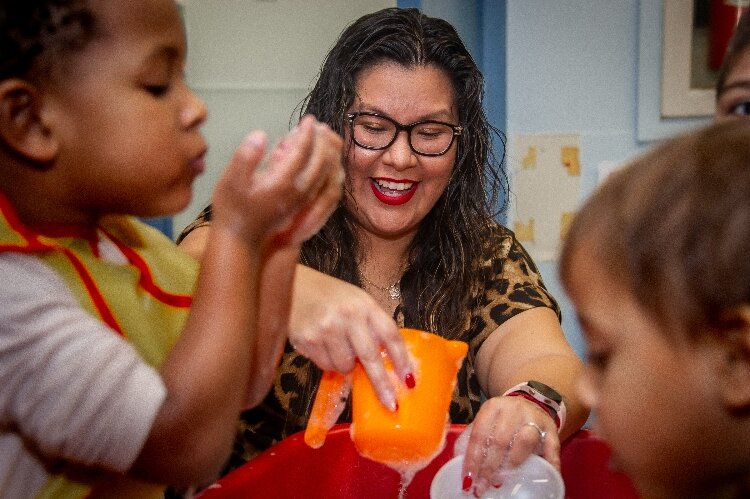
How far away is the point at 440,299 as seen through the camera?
47.5 inches

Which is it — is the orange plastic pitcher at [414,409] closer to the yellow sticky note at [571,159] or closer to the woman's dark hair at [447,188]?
the woman's dark hair at [447,188]

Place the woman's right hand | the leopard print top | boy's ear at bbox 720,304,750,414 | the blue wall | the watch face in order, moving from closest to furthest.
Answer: boy's ear at bbox 720,304,750,414, the woman's right hand, the watch face, the leopard print top, the blue wall

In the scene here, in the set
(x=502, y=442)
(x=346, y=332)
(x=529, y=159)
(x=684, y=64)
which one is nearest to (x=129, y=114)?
(x=346, y=332)

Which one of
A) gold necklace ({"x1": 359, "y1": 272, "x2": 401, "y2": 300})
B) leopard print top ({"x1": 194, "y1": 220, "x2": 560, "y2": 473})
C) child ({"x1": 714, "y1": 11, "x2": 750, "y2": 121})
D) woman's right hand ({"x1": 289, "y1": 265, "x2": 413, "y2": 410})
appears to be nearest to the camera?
woman's right hand ({"x1": 289, "y1": 265, "x2": 413, "y2": 410})

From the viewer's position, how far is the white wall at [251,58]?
6.52ft

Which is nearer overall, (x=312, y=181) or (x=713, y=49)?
(x=312, y=181)

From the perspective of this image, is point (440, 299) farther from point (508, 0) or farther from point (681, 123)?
point (681, 123)

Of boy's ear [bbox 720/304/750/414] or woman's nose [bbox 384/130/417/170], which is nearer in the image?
boy's ear [bbox 720/304/750/414]

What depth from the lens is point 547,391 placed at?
36.2 inches

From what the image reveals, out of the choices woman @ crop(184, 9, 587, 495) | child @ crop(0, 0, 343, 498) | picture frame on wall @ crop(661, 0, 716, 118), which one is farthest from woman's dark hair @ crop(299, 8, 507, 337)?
picture frame on wall @ crop(661, 0, 716, 118)

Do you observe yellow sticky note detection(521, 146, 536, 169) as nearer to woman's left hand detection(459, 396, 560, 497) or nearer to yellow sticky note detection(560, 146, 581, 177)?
yellow sticky note detection(560, 146, 581, 177)

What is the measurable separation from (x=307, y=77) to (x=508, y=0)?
2.00 feet

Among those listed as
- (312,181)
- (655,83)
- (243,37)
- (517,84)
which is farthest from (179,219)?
→ (312,181)

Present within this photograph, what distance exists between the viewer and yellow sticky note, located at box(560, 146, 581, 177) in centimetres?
198
